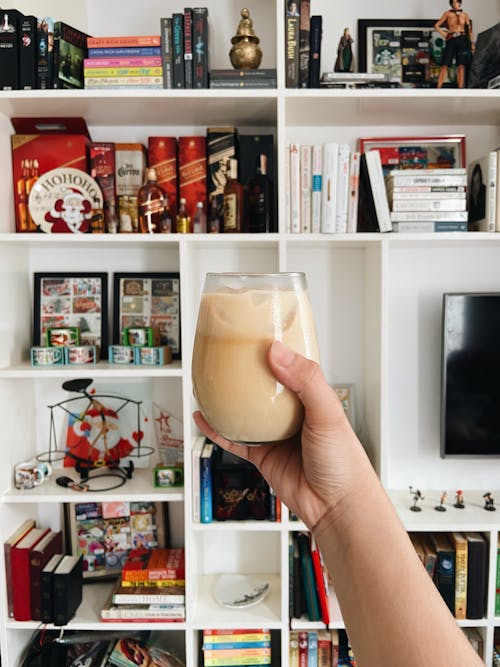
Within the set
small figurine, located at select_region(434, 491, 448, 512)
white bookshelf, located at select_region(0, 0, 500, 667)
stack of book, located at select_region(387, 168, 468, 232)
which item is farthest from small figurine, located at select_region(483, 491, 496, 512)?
stack of book, located at select_region(387, 168, 468, 232)

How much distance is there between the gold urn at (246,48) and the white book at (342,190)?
41cm

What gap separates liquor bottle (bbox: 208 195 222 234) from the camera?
190 cm

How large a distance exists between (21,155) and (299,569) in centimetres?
172

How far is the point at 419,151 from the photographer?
81.4 inches

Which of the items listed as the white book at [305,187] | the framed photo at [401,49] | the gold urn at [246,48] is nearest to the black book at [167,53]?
the gold urn at [246,48]

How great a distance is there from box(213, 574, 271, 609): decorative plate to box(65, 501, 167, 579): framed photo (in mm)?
273

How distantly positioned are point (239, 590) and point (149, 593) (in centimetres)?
34

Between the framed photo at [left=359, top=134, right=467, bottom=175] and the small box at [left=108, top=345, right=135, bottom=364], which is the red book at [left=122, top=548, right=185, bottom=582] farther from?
the framed photo at [left=359, top=134, right=467, bottom=175]

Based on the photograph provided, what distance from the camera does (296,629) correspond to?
1.92m

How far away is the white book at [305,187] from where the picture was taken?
181cm

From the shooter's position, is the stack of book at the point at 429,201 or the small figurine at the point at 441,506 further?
the small figurine at the point at 441,506

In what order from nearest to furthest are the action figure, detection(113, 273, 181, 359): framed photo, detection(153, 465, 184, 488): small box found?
the action figure → detection(153, 465, 184, 488): small box → detection(113, 273, 181, 359): framed photo

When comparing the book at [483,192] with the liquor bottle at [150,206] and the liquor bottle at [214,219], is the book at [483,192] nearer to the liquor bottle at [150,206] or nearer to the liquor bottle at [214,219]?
the liquor bottle at [214,219]

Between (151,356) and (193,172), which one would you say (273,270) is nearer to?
(193,172)
